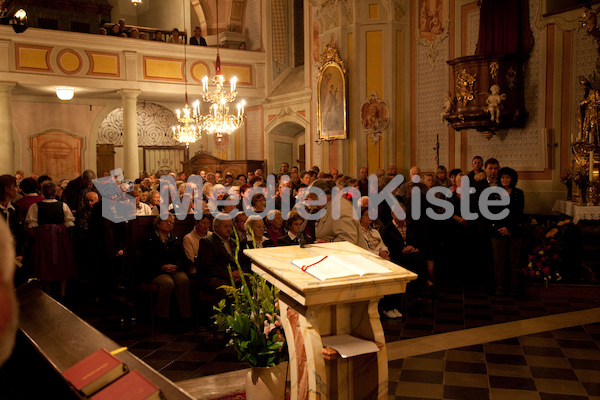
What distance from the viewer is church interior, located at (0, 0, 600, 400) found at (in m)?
3.73

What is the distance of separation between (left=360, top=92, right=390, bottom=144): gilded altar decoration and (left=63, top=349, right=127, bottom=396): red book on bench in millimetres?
10562

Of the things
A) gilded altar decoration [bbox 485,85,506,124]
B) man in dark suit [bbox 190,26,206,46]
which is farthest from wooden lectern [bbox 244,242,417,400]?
man in dark suit [bbox 190,26,206,46]

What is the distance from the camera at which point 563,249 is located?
21.2ft

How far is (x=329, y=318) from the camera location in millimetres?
2584

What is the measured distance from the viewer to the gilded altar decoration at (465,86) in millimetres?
8922

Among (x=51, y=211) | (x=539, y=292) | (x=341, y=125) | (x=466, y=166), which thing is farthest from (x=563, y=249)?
(x=341, y=125)

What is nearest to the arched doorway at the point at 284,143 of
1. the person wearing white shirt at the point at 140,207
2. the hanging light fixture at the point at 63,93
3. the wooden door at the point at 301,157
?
the wooden door at the point at 301,157

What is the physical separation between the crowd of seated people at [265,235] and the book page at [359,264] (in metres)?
1.69

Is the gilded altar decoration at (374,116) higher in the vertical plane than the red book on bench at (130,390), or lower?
higher

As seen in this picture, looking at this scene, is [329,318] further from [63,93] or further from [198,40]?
[198,40]

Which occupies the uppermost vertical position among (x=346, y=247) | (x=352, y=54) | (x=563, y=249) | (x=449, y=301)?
(x=352, y=54)

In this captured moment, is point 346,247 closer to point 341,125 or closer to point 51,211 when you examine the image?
point 51,211

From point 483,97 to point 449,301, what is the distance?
13.2 feet

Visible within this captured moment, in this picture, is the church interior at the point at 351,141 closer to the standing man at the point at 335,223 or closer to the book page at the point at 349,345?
A: the book page at the point at 349,345
